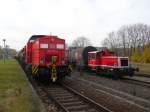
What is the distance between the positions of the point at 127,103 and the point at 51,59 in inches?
310

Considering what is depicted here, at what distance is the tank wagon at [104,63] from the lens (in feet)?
66.8

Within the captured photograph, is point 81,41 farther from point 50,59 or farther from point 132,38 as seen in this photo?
point 50,59

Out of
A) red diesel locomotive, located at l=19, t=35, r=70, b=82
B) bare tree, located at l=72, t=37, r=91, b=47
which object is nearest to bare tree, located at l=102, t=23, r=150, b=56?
bare tree, located at l=72, t=37, r=91, b=47

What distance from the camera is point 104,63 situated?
74.8ft

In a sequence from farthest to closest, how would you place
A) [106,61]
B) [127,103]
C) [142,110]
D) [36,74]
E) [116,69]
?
[106,61] → [116,69] → [36,74] → [127,103] → [142,110]

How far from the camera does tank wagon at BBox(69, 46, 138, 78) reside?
2035 centimetres

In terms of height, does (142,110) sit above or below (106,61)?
below

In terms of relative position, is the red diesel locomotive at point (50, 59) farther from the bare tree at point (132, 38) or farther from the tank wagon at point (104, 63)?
the bare tree at point (132, 38)

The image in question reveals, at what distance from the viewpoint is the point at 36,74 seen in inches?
630

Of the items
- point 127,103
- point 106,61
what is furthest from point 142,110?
point 106,61

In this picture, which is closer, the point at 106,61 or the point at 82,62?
the point at 106,61

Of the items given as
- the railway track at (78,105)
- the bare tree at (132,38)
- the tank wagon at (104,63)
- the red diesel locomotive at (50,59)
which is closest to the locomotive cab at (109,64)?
the tank wagon at (104,63)

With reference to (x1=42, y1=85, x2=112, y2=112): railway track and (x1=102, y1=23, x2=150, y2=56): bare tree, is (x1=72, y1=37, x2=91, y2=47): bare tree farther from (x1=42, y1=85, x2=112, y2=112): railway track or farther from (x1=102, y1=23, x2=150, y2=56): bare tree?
(x1=42, y1=85, x2=112, y2=112): railway track

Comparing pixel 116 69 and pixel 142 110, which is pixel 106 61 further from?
pixel 142 110
